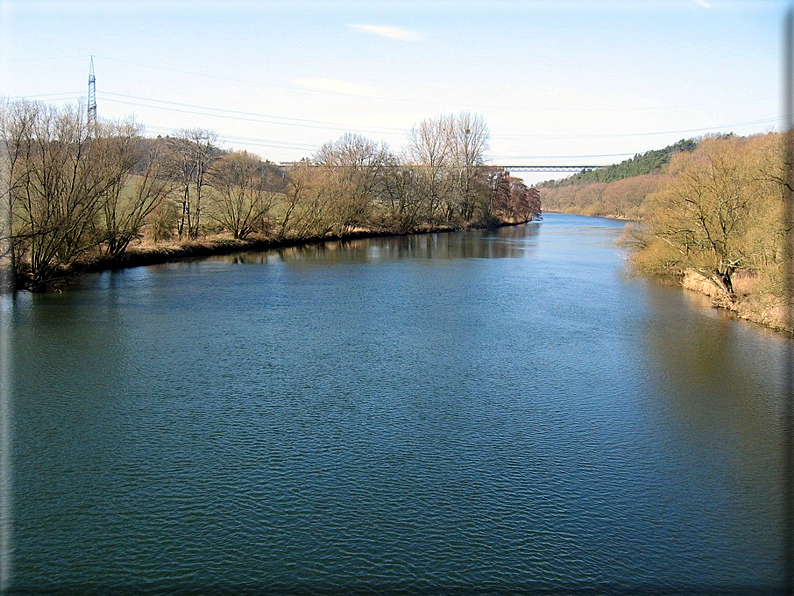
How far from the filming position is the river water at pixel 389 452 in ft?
17.7

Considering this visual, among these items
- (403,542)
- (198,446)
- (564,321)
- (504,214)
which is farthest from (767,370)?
(504,214)

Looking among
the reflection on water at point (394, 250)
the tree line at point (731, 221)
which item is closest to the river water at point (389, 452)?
the tree line at point (731, 221)

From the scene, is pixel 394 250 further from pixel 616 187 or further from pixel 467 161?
pixel 616 187

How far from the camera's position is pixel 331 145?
47406 millimetres

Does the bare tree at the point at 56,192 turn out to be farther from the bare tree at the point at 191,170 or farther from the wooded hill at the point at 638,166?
the wooded hill at the point at 638,166

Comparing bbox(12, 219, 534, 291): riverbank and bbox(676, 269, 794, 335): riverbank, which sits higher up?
bbox(12, 219, 534, 291): riverbank

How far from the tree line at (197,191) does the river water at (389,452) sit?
3.00 meters

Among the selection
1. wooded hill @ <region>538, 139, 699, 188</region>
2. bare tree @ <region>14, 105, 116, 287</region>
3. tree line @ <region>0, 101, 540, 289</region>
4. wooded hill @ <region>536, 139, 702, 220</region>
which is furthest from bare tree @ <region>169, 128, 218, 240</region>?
wooded hill @ <region>538, 139, 699, 188</region>

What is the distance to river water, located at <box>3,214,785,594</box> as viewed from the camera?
539cm

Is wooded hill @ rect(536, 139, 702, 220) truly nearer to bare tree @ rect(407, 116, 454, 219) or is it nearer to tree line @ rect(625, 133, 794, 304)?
bare tree @ rect(407, 116, 454, 219)

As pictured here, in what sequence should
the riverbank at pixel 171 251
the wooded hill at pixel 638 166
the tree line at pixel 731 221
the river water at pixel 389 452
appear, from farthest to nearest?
the wooded hill at pixel 638 166 → the riverbank at pixel 171 251 → the tree line at pixel 731 221 → the river water at pixel 389 452

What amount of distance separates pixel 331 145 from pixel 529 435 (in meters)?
41.5

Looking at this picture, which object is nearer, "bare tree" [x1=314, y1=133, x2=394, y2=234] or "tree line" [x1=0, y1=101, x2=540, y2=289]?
"tree line" [x1=0, y1=101, x2=540, y2=289]

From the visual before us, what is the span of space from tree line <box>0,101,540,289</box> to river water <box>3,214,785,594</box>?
9.85ft
